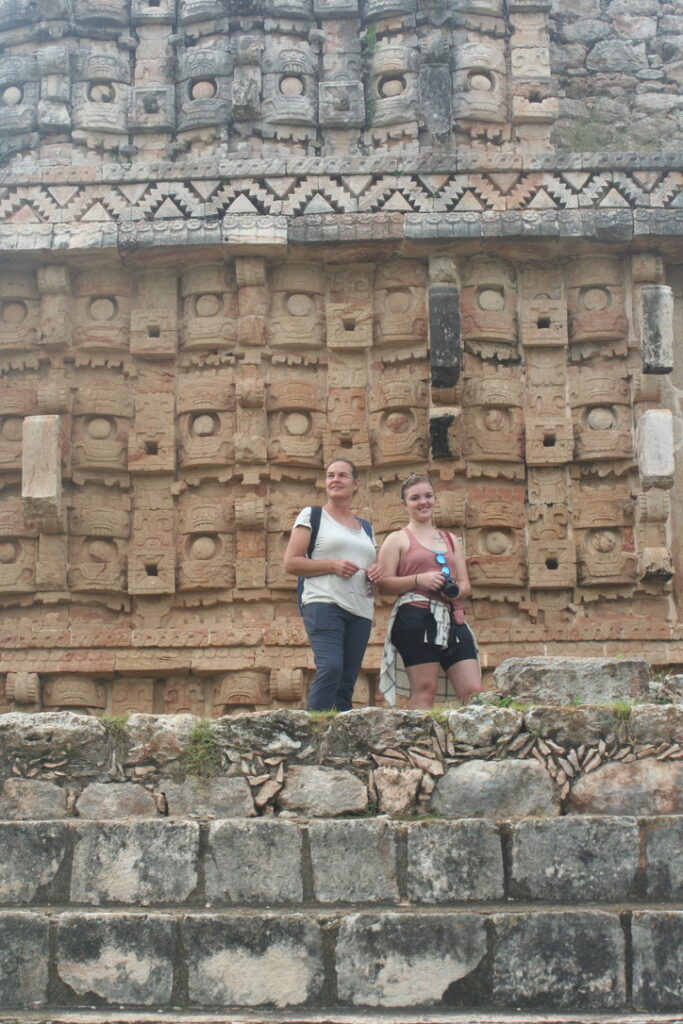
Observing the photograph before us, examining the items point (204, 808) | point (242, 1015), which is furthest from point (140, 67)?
point (242, 1015)

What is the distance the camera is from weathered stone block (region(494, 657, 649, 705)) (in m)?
8.37

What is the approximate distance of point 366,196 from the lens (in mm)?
13266

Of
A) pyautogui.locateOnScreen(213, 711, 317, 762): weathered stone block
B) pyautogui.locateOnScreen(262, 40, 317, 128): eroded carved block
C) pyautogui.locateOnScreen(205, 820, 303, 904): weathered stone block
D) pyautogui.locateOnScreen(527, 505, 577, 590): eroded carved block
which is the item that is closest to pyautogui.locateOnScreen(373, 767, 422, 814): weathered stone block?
pyautogui.locateOnScreen(213, 711, 317, 762): weathered stone block

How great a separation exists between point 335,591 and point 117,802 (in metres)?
2.12

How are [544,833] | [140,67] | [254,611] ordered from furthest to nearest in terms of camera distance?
[140,67] < [254,611] < [544,833]

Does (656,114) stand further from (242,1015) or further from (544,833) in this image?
(242,1015)

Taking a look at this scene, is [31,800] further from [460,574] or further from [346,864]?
[460,574]

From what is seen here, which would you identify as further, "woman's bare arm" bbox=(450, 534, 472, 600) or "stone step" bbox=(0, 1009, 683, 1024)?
"woman's bare arm" bbox=(450, 534, 472, 600)

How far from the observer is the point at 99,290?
44.8ft

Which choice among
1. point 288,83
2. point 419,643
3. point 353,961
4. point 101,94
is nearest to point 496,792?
point 353,961

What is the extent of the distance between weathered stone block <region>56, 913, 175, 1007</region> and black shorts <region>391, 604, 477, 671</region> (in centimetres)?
274

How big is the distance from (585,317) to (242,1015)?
8.55 metres

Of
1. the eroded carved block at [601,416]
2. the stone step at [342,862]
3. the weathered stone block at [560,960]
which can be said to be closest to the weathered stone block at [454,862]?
the stone step at [342,862]

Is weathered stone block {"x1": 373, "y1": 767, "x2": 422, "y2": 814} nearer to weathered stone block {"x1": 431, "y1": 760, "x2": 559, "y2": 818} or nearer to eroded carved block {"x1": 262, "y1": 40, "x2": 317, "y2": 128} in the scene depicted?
weathered stone block {"x1": 431, "y1": 760, "x2": 559, "y2": 818}
